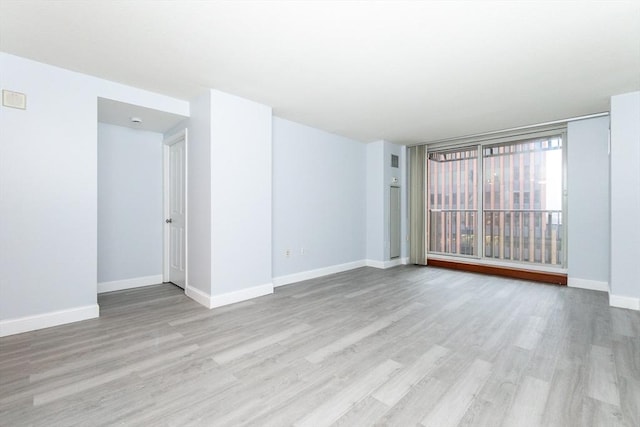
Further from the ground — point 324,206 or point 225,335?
point 324,206

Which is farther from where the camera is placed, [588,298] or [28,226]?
[588,298]

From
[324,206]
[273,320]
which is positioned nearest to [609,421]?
[273,320]

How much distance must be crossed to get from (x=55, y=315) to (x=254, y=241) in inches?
80.2

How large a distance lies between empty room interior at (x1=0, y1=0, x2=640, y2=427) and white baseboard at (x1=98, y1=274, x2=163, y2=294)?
0.07 feet

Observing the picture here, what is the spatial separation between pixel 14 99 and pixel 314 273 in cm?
403

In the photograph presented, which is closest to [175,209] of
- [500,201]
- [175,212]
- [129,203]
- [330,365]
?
[175,212]

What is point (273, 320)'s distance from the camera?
295 cm

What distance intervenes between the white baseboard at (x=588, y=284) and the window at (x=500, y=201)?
0.41m

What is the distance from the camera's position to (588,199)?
4184 mm

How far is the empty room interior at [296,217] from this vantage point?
1.84 meters

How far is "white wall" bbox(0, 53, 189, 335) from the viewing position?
2.56 metres

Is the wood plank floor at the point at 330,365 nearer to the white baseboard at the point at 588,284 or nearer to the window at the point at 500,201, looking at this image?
the white baseboard at the point at 588,284

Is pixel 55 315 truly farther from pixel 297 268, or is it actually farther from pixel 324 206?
pixel 324 206

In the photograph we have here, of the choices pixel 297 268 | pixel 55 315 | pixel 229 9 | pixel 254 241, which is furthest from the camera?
pixel 297 268
